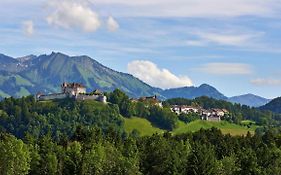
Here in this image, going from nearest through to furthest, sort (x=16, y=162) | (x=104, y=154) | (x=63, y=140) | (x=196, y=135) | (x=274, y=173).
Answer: (x=16, y=162), (x=104, y=154), (x=274, y=173), (x=63, y=140), (x=196, y=135)

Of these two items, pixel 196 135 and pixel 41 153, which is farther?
pixel 196 135

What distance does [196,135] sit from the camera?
194250 millimetres

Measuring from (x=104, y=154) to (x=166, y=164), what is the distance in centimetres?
1606

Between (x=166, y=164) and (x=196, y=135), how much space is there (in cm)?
6107

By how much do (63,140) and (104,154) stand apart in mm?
31662

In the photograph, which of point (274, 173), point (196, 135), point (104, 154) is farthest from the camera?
point (196, 135)

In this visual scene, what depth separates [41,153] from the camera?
431ft

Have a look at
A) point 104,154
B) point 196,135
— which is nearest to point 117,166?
point 104,154

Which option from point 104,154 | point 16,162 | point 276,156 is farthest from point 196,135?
point 16,162

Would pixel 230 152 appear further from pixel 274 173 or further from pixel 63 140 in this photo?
pixel 63 140

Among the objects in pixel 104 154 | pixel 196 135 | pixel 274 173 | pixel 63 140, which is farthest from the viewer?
pixel 196 135

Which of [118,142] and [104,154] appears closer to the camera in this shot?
[104,154]

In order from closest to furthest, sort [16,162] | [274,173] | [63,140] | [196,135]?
[16,162] → [274,173] → [63,140] → [196,135]

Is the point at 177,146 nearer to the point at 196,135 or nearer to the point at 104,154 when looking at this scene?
the point at 104,154
